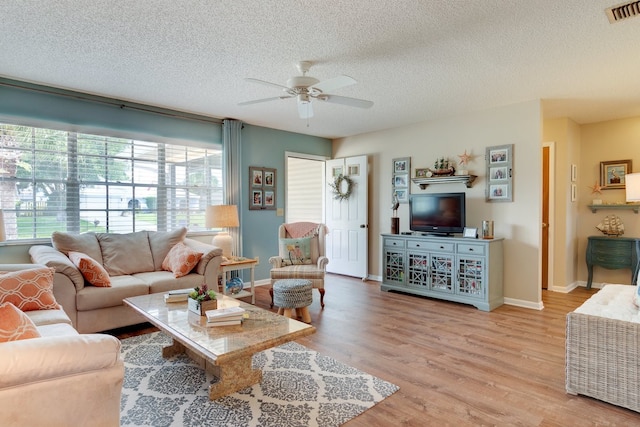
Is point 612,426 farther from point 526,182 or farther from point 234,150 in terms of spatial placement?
point 234,150

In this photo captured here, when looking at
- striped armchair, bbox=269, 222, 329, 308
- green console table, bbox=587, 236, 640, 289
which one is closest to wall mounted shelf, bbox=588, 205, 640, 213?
green console table, bbox=587, 236, 640, 289

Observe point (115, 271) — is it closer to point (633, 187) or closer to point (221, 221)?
point (221, 221)

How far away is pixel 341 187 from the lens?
6.20 m

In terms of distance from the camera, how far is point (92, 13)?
2367 millimetres

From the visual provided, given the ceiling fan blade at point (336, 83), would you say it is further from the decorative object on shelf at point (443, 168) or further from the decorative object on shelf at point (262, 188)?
the decorative object on shelf at point (262, 188)

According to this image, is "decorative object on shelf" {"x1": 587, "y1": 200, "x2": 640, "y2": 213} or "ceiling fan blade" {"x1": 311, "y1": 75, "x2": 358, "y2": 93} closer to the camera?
"ceiling fan blade" {"x1": 311, "y1": 75, "x2": 358, "y2": 93}

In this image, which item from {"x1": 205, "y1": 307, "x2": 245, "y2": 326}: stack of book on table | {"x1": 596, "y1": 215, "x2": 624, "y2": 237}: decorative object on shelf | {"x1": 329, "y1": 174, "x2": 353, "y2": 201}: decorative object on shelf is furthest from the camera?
{"x1": 329, "y1": 174, "x2": 353, "y2": 201}: decorative object on shelf

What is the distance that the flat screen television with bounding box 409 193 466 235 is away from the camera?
463 centimetres

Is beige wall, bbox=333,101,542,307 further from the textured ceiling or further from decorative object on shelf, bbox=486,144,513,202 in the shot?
the textured ceiling

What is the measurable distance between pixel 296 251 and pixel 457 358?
238 cm

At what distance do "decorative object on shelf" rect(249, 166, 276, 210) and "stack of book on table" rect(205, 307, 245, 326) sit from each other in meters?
3.16

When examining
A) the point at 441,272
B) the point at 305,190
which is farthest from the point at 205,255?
the point at 305,190

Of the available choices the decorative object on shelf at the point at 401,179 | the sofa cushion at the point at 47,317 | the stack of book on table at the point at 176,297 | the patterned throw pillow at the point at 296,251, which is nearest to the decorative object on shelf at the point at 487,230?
the decorative object on shelf at the point at 401,179

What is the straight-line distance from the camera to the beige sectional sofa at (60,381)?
1.24 metres
